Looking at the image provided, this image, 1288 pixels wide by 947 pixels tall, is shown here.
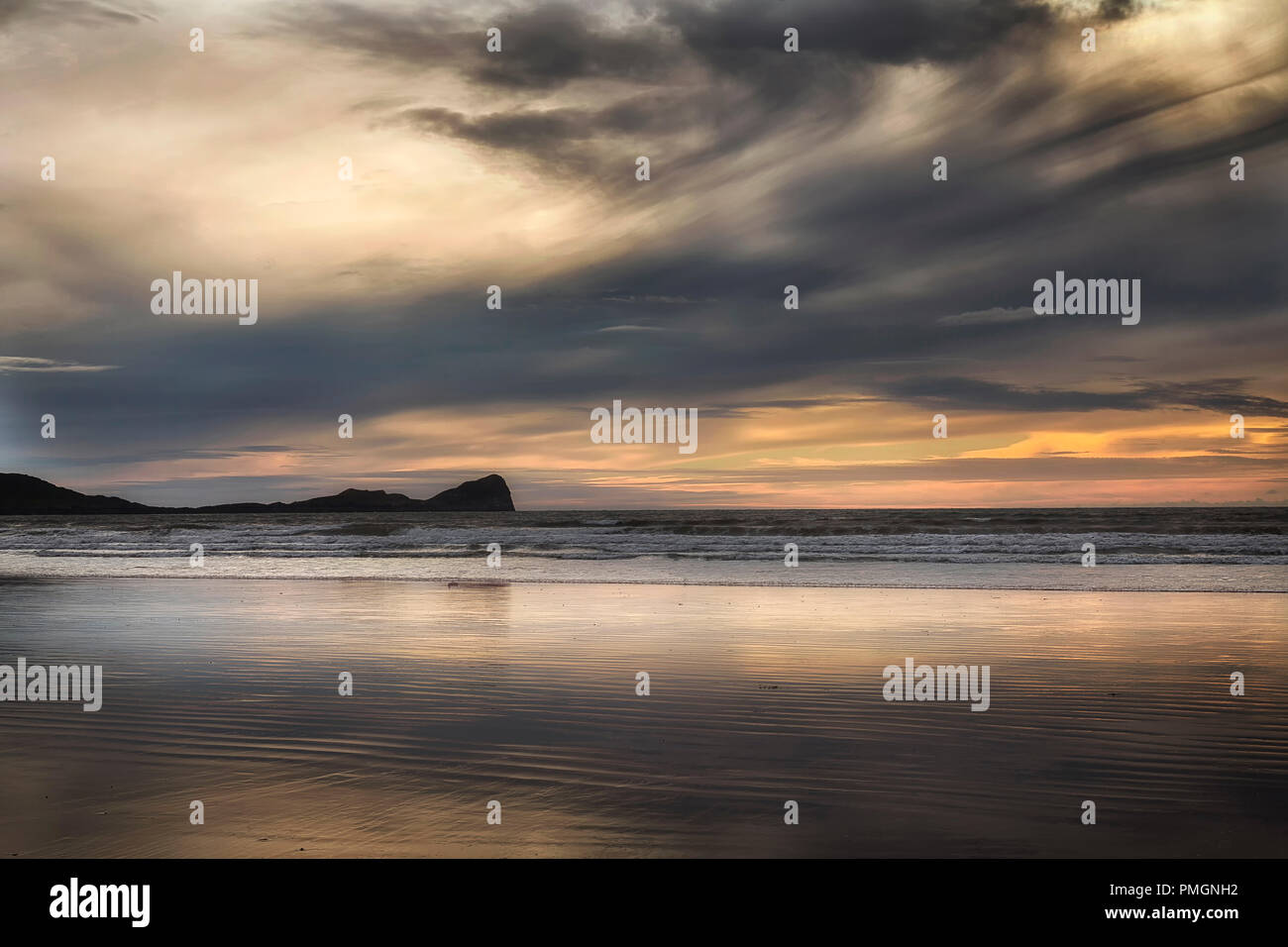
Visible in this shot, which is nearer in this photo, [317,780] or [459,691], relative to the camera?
[317,780]

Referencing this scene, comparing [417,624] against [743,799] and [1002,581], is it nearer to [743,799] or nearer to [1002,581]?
[743,799]

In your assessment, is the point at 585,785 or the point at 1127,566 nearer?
the point at 585,785

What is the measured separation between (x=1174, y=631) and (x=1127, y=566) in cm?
1638

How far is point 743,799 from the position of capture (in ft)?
18.8

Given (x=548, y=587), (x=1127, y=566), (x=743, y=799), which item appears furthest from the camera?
(x=1127, y=566)

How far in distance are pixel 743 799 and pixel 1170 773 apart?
2963 millimetres

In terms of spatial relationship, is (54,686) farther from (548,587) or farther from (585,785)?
(548,587)

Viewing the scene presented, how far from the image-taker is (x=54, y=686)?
9648 millimetres

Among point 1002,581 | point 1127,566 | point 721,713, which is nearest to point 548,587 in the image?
point 1002,581
